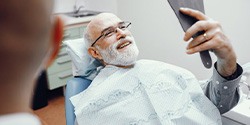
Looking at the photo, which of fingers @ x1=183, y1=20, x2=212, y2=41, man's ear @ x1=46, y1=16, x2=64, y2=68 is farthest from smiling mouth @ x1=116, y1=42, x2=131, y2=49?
man's ear @ x1=46, y1=16, x2=64, y2=68

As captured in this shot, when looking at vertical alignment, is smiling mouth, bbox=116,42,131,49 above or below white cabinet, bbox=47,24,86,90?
above

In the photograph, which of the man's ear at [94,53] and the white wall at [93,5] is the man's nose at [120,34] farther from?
the white wall at [93,5]

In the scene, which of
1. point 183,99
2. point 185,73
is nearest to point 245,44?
point 185,73

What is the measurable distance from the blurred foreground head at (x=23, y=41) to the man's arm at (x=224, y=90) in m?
1.07

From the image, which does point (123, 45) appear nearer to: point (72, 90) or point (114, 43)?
point (114, 43)

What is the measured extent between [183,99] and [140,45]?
4.95 feet

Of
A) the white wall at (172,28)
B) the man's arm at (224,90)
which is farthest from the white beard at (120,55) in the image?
the white wall at (172,28)

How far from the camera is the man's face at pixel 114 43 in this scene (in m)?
1.53

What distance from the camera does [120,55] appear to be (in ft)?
5.00

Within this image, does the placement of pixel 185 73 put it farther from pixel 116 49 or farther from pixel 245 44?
pixel 245 44

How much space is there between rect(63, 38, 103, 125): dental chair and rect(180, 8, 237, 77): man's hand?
0.77 meters

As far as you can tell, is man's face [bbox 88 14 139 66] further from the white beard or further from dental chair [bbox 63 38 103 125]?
dental chair [bbox 63 38 103 125]

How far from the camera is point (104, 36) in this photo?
1600mm

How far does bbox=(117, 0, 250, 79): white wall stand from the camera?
→ 1.83m
